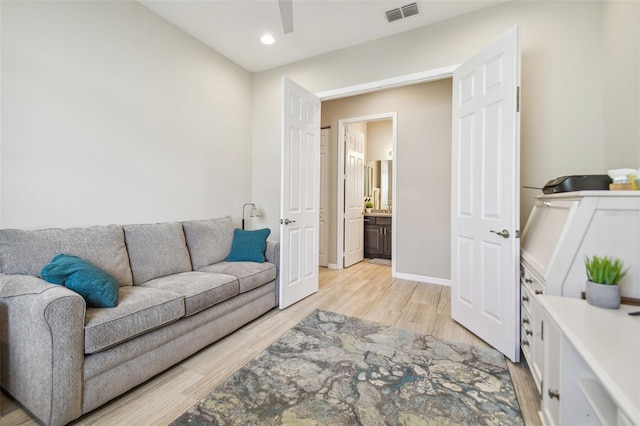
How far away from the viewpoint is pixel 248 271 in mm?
2500

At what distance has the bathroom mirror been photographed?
5.63 m

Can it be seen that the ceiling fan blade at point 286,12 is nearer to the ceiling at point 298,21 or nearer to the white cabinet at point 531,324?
the ceiling at point 298,21

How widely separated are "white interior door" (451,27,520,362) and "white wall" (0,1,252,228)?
2.70m

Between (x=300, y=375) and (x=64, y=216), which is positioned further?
(x=64, y=216)

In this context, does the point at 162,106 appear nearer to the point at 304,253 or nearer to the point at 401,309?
the point at 304,253

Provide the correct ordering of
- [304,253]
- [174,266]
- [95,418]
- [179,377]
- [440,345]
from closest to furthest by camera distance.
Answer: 1. [95,418]
2. [179,377]
3. [440,345]
4. [174,266]
5. [304,253]

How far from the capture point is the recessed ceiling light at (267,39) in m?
3.00

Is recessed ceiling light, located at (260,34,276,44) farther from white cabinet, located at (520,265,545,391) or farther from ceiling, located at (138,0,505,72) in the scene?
white cabinet, located at (520,265,545,391)

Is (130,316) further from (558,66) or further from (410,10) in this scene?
(558,66)

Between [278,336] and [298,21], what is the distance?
302 centimetres

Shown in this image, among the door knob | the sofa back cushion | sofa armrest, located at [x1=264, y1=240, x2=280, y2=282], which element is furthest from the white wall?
the door knob

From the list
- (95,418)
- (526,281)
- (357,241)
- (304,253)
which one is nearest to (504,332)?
(526,281)

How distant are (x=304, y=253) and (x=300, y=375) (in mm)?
1508

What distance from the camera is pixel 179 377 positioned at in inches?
68.4
